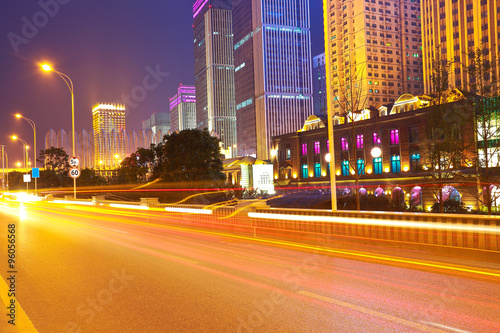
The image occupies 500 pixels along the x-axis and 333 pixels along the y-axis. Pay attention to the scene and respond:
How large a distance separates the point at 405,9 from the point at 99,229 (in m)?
151

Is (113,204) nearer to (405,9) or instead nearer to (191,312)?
(191,312)

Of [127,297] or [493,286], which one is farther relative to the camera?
[493,286]

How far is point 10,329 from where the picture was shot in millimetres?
5703

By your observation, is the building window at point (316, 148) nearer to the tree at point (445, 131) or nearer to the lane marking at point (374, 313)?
the tree at point (445, 131)

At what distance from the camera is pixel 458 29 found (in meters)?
118

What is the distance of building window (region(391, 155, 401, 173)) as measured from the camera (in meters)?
63.8

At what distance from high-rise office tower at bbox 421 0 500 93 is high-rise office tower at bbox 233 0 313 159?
50.4 metres

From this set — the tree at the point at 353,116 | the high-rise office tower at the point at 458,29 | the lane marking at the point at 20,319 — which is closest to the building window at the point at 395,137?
the tree at the point at 353,116

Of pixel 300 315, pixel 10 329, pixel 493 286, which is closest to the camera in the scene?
pixel 10 329

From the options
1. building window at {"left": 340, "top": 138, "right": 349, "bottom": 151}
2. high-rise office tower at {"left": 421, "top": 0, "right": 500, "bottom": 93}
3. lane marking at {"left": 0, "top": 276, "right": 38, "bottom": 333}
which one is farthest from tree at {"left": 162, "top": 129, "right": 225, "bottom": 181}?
high-rise office tower at {"left": 421, "top": 0, "right": 500, "bottom": 93}

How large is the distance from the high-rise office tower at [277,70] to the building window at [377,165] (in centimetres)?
9484

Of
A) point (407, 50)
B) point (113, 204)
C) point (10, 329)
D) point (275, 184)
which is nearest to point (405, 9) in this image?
point (407, 50)

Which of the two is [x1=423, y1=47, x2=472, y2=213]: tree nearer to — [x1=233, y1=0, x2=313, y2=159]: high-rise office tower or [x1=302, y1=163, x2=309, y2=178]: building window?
[x1=302, y1=163, x2=309, y2=178]: building window

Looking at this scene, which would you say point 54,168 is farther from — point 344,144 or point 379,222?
point 379,222
